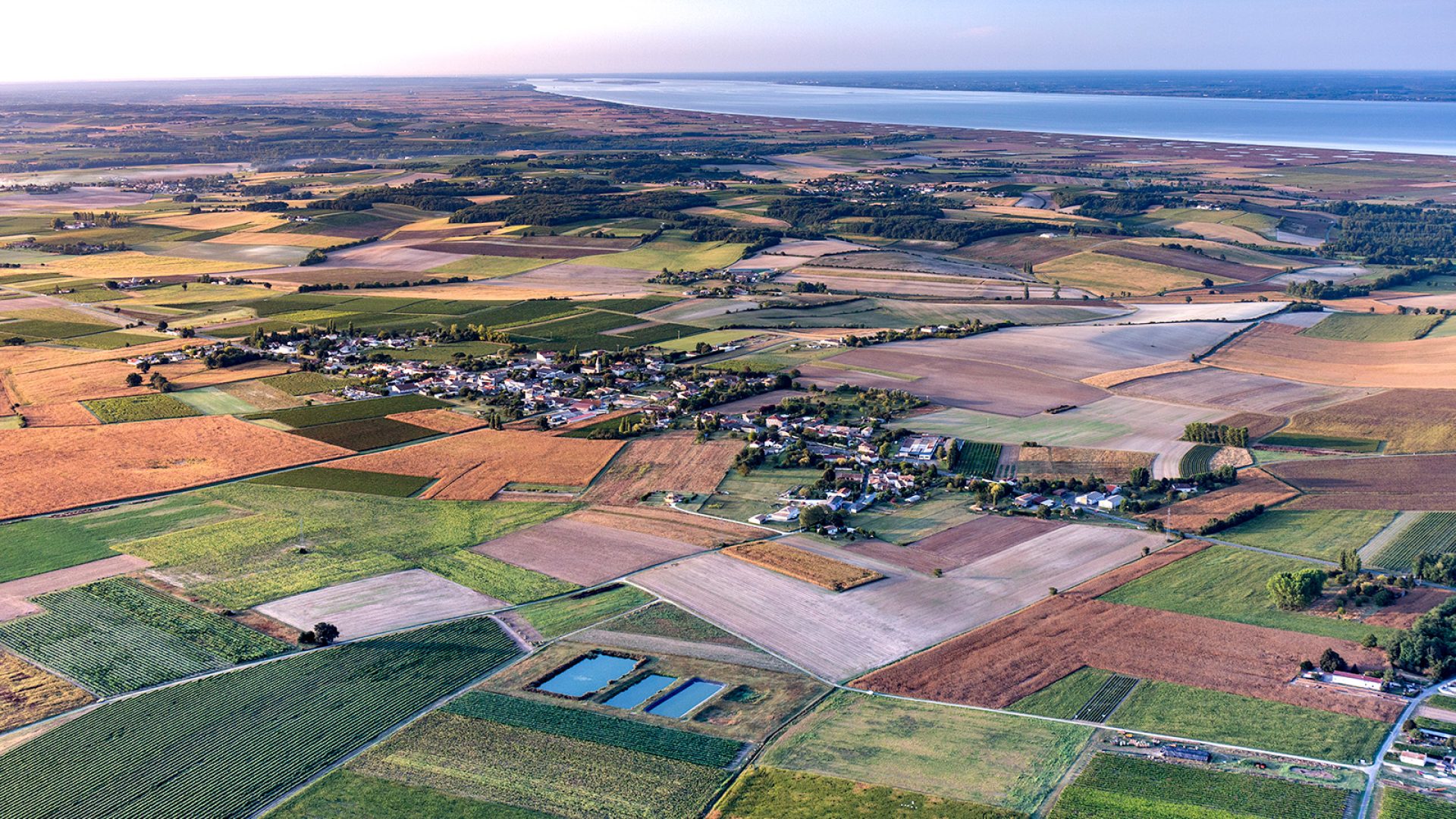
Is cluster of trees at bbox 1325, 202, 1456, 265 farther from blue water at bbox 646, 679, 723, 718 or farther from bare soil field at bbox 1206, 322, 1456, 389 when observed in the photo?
blue water at bbox 646, 679, 723, 718

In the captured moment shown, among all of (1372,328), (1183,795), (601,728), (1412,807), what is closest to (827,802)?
(601,728)

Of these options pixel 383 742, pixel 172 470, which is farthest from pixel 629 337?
pixel 383 742

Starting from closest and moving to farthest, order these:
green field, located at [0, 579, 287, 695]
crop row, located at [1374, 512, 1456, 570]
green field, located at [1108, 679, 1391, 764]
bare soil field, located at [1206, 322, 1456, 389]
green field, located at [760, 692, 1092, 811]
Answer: green field, located at [760, 692, 1092, 811] < green field, located at [1108, 679, 1391, 764] < green field, located at [0, 579, 287, 695] < crop row, located at [1374, 512, 1456, 570] < bare soil field, located at [1206, 322, 1456, 389]

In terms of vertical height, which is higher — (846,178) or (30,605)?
(846,178)

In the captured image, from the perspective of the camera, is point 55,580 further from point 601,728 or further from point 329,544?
point 601,728

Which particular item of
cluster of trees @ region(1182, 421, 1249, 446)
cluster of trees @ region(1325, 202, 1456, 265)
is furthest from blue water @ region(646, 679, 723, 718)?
cluster of trees @ region(1325, 202, 1456, 265)

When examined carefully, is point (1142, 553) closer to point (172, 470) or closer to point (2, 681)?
point (2, 681)
